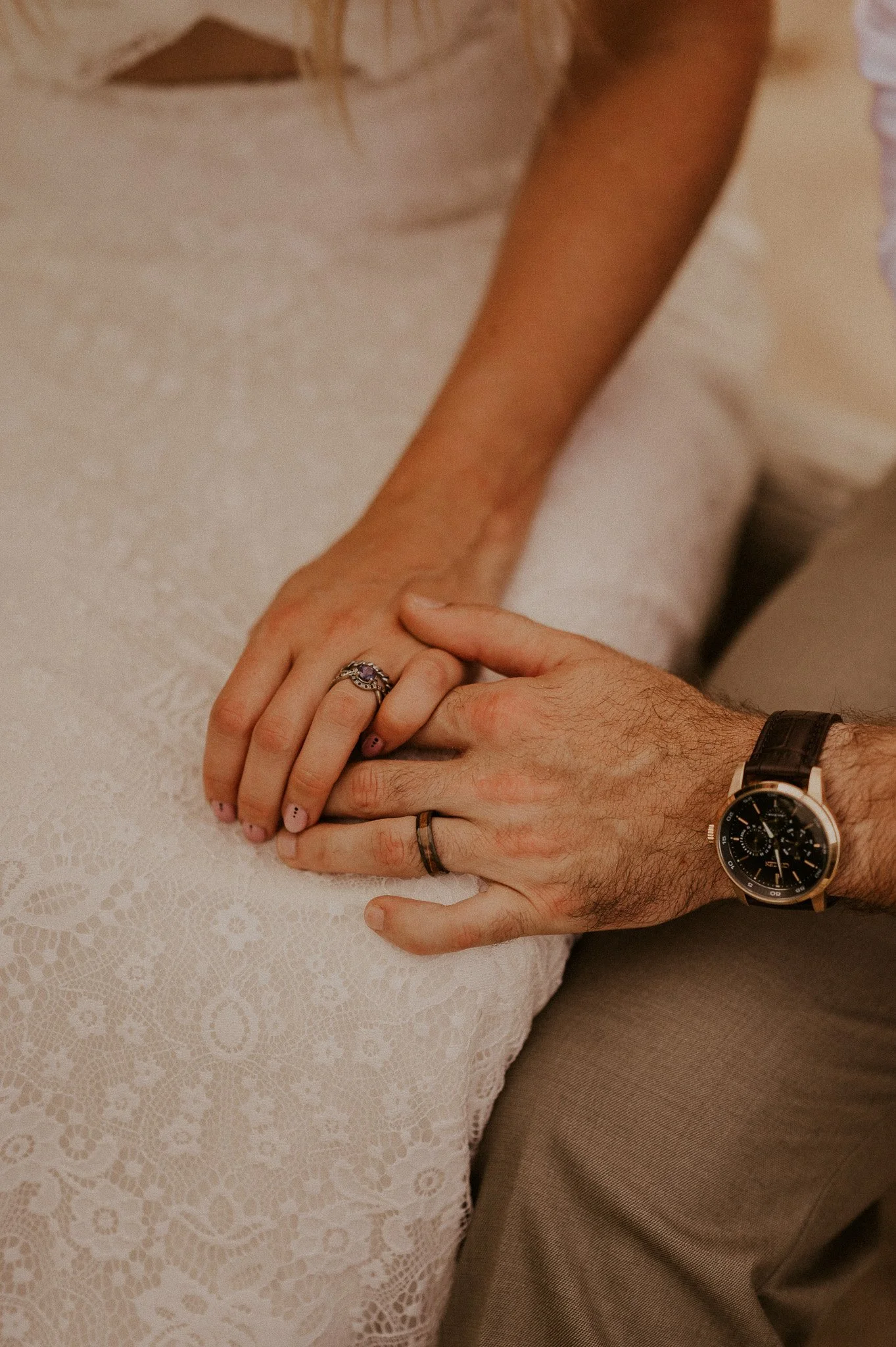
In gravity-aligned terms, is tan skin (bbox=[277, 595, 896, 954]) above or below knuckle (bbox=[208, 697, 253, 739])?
below

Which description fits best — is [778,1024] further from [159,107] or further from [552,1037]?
[159,107]

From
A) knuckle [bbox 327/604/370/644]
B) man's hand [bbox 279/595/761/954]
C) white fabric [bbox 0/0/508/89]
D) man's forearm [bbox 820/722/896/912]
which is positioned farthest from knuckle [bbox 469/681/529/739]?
white fabric [bbox 0/0/508/89]

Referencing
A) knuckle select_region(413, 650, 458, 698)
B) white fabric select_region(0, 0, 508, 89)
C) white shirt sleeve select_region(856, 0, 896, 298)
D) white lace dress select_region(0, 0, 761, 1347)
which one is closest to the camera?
white lace dress select_region(0, 0, 761, 1347)

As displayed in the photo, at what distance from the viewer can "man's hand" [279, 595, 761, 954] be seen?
711mm

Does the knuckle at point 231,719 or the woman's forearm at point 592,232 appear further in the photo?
the woman's forearm at point 592,232

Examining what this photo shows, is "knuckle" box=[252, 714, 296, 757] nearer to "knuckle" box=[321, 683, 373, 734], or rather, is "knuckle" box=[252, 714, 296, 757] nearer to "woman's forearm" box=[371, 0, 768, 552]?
"knuckle" box=[321, 683, 373, 734]

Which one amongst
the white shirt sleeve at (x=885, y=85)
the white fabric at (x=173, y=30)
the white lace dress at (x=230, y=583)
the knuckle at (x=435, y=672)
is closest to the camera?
the white lace dress at (x=230, y=583)

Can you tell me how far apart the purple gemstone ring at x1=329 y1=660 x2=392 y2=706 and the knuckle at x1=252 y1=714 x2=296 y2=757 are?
0.05 meters

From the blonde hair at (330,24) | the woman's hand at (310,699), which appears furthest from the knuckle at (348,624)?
the blonde hair at (330,24)

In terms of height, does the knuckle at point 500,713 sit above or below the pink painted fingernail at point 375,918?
above

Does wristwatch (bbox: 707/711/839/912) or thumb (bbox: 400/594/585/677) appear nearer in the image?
wristwatch (bbox: 707/711/839/912)

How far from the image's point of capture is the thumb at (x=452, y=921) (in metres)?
0.68

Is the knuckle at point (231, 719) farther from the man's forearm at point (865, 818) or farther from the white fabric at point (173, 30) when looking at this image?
the white fabric at point (173, 30)

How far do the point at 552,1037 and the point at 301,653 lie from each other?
1.12ft
